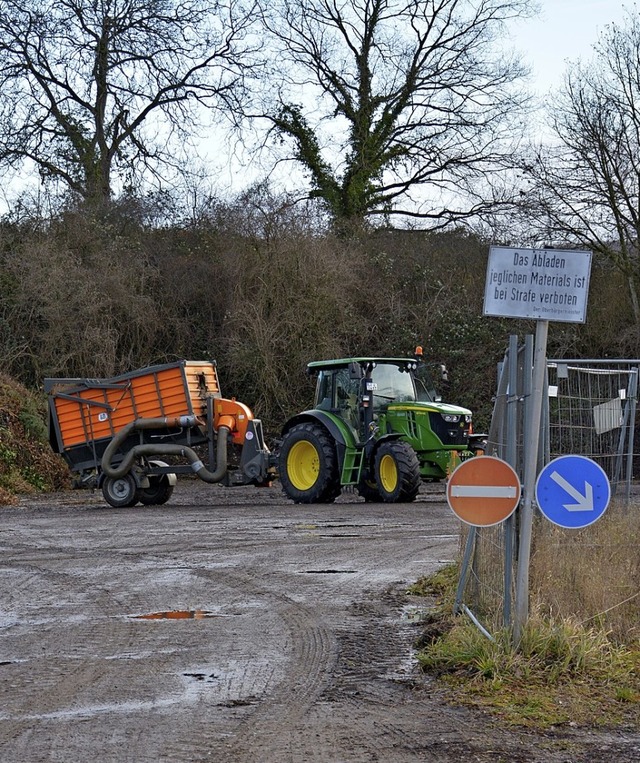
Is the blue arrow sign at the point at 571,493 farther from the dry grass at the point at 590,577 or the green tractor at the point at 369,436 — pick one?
the green tractor at the point at 369,436

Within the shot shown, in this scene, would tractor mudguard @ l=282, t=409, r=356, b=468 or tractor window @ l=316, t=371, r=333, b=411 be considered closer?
tractor mudguard @ l=282, t=409, r=356, b=468

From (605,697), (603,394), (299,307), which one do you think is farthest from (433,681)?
(299,307)

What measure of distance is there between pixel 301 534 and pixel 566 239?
16670 mm

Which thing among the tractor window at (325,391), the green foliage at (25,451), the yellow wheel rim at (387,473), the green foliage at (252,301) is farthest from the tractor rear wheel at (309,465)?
the green foliage at (252,301)

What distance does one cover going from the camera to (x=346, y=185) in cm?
3706

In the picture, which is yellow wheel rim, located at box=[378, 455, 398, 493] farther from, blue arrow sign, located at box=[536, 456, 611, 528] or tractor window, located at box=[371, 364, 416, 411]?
blue arrow sign, located at box=[536, 456, 611, 528]

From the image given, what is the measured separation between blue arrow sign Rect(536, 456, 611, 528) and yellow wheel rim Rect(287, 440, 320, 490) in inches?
553

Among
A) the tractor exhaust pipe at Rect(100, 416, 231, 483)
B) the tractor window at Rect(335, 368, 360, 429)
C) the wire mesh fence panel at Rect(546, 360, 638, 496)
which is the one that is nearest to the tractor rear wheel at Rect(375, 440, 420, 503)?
the tractor window at Rect(335, 368, 360, 429)

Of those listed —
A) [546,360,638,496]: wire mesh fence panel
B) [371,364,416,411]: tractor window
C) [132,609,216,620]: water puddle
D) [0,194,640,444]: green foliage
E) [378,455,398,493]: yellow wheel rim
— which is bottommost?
[132,609,216,620]: water puddle

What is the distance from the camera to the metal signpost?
284 inches

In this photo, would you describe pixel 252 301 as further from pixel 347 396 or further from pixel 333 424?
pixel 333 424

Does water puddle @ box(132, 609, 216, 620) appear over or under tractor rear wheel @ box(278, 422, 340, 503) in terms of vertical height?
under

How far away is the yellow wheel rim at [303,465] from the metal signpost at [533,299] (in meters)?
14.1

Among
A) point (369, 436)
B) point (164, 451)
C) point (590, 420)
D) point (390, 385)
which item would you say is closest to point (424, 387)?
point (390, 385)
